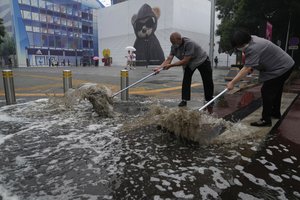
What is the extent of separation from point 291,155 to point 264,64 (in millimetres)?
1360

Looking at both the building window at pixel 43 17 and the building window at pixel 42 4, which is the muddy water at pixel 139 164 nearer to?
Result: the building window at pixel 43 17

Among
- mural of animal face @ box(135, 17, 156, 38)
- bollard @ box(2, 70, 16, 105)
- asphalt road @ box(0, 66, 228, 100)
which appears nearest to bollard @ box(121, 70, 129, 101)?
asphalt road @ box(0, 66, 228, 100)

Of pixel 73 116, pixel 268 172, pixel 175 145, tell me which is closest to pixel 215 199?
pixel 268 172

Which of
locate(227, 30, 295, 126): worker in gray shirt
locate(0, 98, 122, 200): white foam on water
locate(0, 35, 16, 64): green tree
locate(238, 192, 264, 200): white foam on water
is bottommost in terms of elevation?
locate(0, 98, 122, 200): white foam on water

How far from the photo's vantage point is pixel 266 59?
3.76 metres

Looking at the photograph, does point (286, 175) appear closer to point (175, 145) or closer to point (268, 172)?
point (268, 172)

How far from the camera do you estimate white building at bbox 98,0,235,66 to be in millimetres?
44625

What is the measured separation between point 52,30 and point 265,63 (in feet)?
195

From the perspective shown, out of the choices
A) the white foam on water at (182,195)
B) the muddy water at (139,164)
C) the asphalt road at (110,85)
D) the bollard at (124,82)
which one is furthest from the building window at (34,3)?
the white foam on water at (182,195)

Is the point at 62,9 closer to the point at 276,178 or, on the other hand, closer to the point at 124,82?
the point at 124,82

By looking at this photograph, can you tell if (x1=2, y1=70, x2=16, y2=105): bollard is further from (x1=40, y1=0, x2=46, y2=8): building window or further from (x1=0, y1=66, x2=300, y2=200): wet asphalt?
(x1=40, y1=0, x2=46, y2=8): building window

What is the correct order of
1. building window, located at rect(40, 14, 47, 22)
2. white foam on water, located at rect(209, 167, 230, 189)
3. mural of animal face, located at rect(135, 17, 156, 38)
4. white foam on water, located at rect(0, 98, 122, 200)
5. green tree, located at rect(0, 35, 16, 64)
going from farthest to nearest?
green tree, located at rect(0, 35, 16, 64) → building window, located at rect(40, 14, 47, 22) → mural of animal face, located at rect(135, 17, 156, 38) → white foam on water, located at rect(0, 98, 122, 200) → white foam on water, located at rect(209, 167, 230, 189)

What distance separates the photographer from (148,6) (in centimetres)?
4684

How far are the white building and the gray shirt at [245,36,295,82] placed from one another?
122 feet
